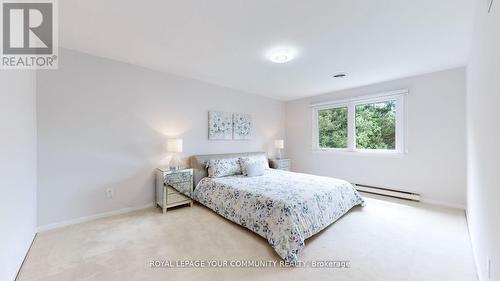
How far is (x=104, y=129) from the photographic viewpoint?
2873mm

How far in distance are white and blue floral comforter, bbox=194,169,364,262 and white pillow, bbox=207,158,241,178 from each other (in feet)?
0.51

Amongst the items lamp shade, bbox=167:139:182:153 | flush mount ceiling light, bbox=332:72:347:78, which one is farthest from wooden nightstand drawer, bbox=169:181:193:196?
flush mount ceiling light, bbox=332:72:347:78

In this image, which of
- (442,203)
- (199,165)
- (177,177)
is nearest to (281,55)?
(199,165)

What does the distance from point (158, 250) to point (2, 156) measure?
1466 mm

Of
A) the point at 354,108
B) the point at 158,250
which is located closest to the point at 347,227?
the point at 158,250

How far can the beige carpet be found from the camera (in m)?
1.71

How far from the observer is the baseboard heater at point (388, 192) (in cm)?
356

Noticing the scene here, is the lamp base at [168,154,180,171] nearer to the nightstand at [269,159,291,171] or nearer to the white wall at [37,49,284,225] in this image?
the white wall at [37,49,284,225]

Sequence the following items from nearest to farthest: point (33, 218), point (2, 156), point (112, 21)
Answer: point (2, 156) < point (112, 21) < point (33, 218)

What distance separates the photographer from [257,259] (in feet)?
6.31

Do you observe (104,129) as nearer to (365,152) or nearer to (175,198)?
(175,198)

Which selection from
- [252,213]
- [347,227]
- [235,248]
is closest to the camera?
[235,248]

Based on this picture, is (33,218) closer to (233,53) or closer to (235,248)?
(235,248)

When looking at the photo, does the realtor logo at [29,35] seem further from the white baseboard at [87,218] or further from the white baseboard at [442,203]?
the white baseboard at [442,203]
